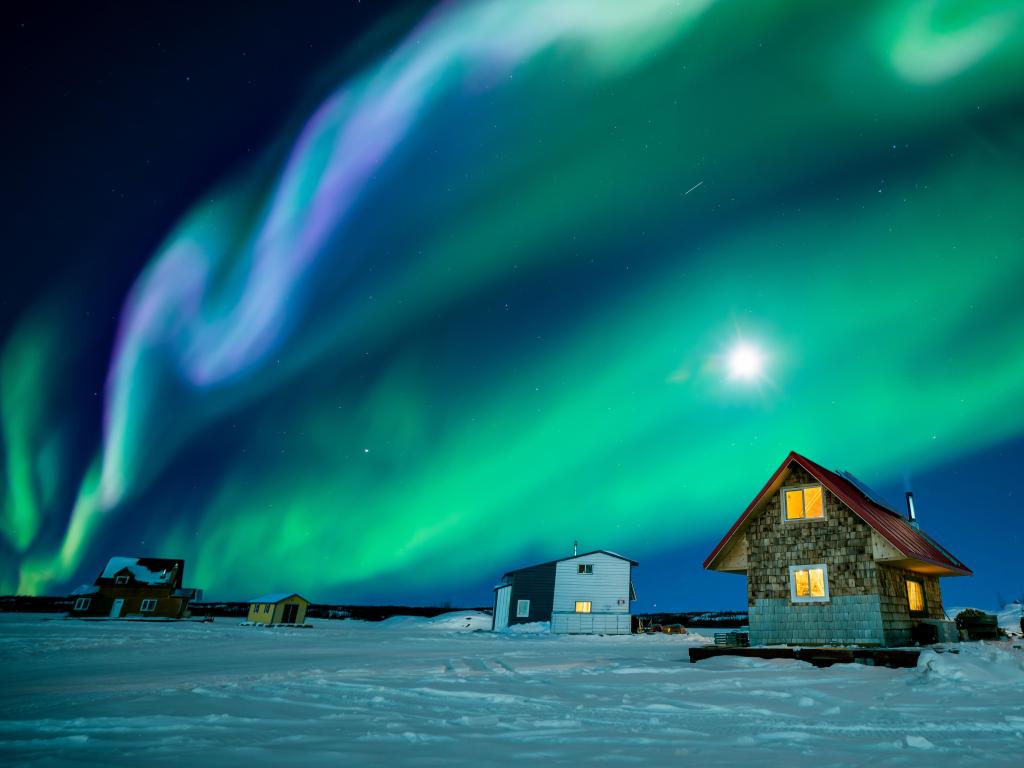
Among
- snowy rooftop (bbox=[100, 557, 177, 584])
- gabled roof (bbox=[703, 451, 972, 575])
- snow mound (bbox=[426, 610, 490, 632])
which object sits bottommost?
snow mound (bbox=[426, 610, 490, 632])

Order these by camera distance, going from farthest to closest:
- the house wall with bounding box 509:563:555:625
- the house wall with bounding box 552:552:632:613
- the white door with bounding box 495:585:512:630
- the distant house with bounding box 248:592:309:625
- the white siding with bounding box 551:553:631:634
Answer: the distant house with bounding box 248:592:309:625 < the white door with bounding box 495:585:512:630 < the house wall with bounding box 509:563:555:625 < the house wall with bounding box 552:552:632:613 < the white siding with bounding box 551:553:631:634

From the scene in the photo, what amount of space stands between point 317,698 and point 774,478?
1666cm

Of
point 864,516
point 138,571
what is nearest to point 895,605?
point 864,516

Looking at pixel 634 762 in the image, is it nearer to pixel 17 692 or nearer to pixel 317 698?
pixel 317 698

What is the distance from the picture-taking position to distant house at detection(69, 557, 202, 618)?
54281 mm

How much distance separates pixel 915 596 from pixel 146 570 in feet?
205

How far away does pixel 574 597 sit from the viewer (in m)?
46.3

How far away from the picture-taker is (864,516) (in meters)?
18.1

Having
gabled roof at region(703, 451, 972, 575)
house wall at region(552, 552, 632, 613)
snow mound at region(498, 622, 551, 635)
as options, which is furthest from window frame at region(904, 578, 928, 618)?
snow mound at region(498, 622, 551, 635)

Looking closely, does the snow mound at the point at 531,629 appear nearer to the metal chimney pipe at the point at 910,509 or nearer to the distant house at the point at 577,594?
the distant house at the point at 577,594

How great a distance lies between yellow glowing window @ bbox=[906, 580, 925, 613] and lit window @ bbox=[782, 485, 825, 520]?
15.4 ft

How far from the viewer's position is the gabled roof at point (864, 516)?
1781 centimetres

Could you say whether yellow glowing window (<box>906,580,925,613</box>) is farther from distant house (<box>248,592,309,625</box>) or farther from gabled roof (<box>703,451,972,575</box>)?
distant house (<box>248,592,309,625</box>)

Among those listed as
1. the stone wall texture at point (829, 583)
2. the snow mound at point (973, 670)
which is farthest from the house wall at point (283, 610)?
the snow mound at point (973, 670)
